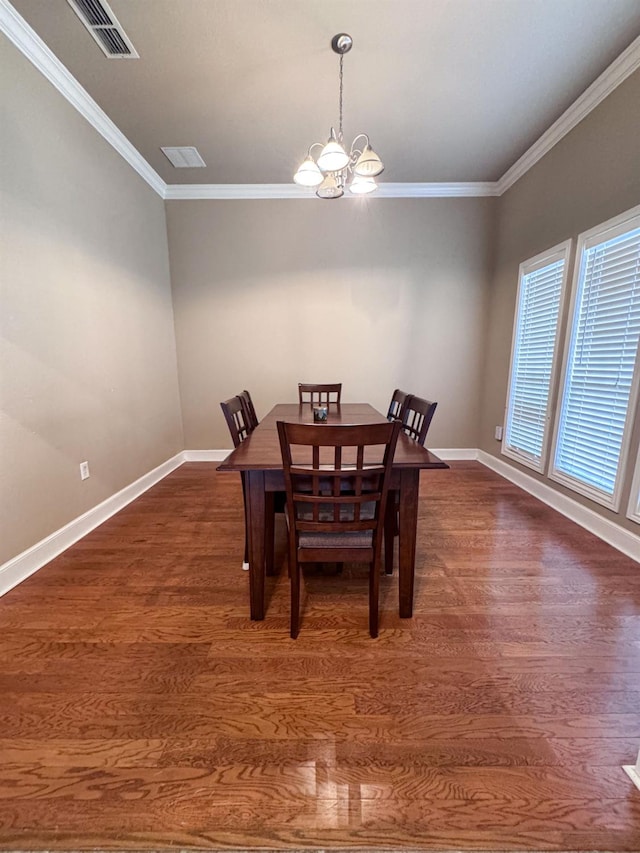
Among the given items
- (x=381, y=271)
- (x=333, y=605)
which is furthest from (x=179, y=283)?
(x=333, y=605)

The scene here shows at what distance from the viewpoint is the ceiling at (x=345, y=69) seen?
1709 mm

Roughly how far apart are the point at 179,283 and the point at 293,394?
67.1 inches

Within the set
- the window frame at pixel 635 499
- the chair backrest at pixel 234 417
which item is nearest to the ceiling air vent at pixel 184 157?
the chair backrest at pixel 234 417

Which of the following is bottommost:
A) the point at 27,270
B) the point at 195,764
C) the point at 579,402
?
the point at 195,764

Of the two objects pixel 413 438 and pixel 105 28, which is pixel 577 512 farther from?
pixel 105 28

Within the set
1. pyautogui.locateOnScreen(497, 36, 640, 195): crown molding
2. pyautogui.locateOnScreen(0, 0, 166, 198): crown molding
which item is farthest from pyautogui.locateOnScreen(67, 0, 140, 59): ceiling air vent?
pyautogui.locateOnScreen(497, 36, 640, 195): crown molding

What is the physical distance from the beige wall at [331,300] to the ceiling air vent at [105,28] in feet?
5.11

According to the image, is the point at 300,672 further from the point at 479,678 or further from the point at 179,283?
the point at 179,283

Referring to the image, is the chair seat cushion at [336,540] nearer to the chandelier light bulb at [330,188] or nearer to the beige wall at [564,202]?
the beige wall at [564,202]

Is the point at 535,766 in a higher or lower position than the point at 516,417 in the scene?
lower

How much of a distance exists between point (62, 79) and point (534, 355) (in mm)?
3903

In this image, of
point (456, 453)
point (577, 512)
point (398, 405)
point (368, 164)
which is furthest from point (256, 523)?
point (456, 453)

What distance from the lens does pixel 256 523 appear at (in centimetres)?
141

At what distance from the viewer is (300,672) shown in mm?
1268
